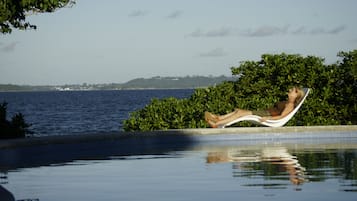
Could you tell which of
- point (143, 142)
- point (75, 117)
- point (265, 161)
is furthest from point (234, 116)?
point (75, 117)

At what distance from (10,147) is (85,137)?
269cm

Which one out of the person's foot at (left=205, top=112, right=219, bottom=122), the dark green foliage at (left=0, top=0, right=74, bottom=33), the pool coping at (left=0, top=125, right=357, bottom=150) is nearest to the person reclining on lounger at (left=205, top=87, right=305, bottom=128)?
the person's foot at (left=205, top=112, right=219, bottom=122)

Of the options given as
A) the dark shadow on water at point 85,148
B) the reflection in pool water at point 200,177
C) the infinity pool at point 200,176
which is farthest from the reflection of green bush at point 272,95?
the reflection in pool water at point 200,177

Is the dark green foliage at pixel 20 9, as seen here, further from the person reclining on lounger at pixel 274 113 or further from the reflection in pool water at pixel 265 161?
the person reclining on lounger at pixel 274 113

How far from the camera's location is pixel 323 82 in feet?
78.7

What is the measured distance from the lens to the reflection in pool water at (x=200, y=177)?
10.6 metres

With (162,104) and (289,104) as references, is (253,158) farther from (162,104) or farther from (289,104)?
(162,104)

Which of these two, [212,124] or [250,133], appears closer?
[250,133]

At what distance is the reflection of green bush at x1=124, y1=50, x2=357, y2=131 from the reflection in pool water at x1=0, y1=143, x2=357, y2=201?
15.3 feet

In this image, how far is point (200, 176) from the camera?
42.9 ft

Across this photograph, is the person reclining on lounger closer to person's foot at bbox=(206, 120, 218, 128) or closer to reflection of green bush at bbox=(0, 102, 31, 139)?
person's foot at bbox=(206, 120, 218, 128)

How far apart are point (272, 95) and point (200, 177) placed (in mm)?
11748

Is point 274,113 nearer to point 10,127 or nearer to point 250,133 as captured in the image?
point 250,133

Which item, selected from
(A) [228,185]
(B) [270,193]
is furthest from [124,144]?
(B) [270,193]
